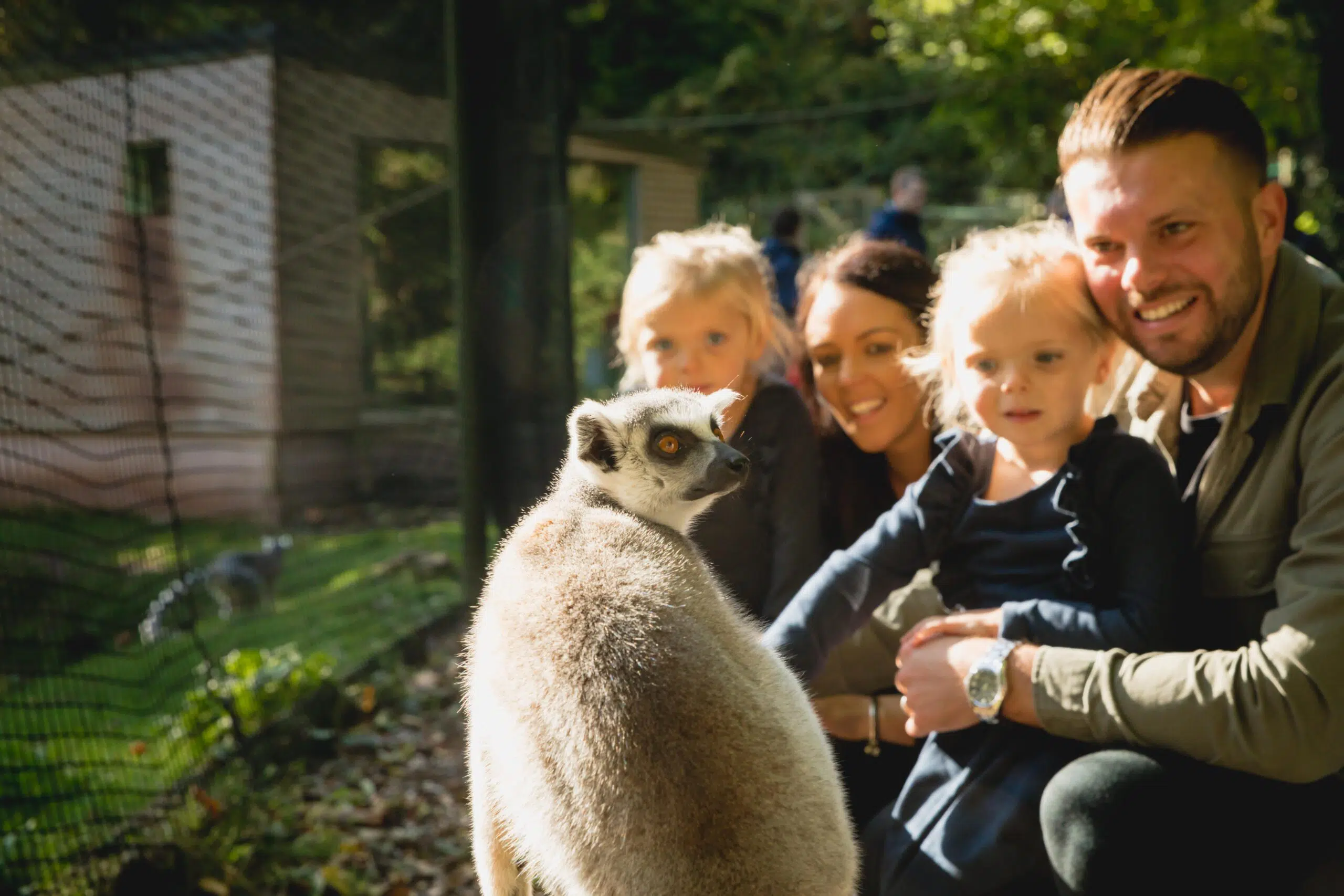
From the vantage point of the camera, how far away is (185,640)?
5.85 meters

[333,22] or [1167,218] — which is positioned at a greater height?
[333,22]

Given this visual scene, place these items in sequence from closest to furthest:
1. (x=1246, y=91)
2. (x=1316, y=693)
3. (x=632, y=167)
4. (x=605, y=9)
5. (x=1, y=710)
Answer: (x=1316, y=693)
(x=1, y=710)
(x=1246, y=91)
(x=632, y=167)
(x=605, y=9)

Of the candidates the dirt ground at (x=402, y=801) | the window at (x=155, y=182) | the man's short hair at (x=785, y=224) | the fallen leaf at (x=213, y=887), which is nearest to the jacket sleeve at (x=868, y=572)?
the dirt ground at (x=402, y=801)

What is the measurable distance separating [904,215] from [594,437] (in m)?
6.40

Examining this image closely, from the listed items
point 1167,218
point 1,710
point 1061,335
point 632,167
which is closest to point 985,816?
point 1061,335

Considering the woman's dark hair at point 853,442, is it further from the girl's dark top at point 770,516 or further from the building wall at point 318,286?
the building wall at point 318,286

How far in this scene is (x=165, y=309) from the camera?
7.98 meters

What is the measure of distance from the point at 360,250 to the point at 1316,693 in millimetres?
6909

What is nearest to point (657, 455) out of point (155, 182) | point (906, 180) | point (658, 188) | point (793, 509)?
point (793, 509)

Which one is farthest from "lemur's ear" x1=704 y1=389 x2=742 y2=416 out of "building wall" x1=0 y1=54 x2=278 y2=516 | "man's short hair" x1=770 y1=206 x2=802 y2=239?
"man's short hair" x1=770 y1=206 x2=802 y2=239

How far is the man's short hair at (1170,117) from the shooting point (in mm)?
1954

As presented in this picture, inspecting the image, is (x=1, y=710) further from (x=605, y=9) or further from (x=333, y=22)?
(x=605, y=9)

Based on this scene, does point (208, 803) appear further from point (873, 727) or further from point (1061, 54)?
point (1061, 54)

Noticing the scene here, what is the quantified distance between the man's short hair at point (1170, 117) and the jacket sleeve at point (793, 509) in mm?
785
